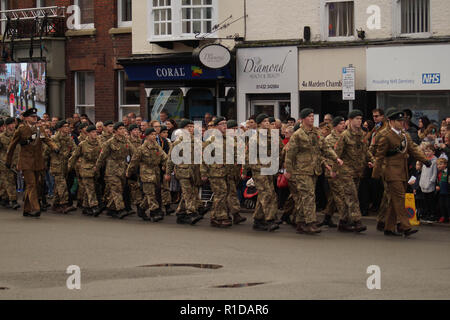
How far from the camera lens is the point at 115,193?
17125 mm

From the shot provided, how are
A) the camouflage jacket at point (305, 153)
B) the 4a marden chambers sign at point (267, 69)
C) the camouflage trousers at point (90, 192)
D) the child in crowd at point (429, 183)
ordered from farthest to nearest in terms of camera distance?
the 4a marden chambers sign at point (267, 69) → the camouflage trousers at point (90, 192) → the child in crowd at point (429, 183) → the camouflage jacket at point (305, 153)

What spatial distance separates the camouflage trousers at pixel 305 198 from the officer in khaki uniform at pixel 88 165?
4764 millimetres

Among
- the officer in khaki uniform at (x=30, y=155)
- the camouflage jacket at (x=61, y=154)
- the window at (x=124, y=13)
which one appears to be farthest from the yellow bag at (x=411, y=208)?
the window at (x=124, y=13)

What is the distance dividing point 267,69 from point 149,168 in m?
8.15

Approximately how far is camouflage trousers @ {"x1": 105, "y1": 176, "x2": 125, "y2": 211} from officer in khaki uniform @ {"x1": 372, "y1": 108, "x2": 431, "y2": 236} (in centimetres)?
531

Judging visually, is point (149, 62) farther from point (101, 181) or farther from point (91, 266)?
point (91, 266)

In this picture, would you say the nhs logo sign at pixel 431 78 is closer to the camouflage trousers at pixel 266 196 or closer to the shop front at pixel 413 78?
the shop front at pixel 413 78

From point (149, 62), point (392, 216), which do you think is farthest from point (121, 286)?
point (149, 62)

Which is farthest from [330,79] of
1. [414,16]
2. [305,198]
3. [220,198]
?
[305,198]

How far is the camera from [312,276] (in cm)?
992

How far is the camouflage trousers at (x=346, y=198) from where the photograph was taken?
1443 cm

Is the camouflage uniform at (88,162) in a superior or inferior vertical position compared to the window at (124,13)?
inferior

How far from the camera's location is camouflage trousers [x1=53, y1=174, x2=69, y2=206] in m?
18.1

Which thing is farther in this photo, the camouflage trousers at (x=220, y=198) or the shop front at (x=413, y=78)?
the shop front at (x=413, y=78)
